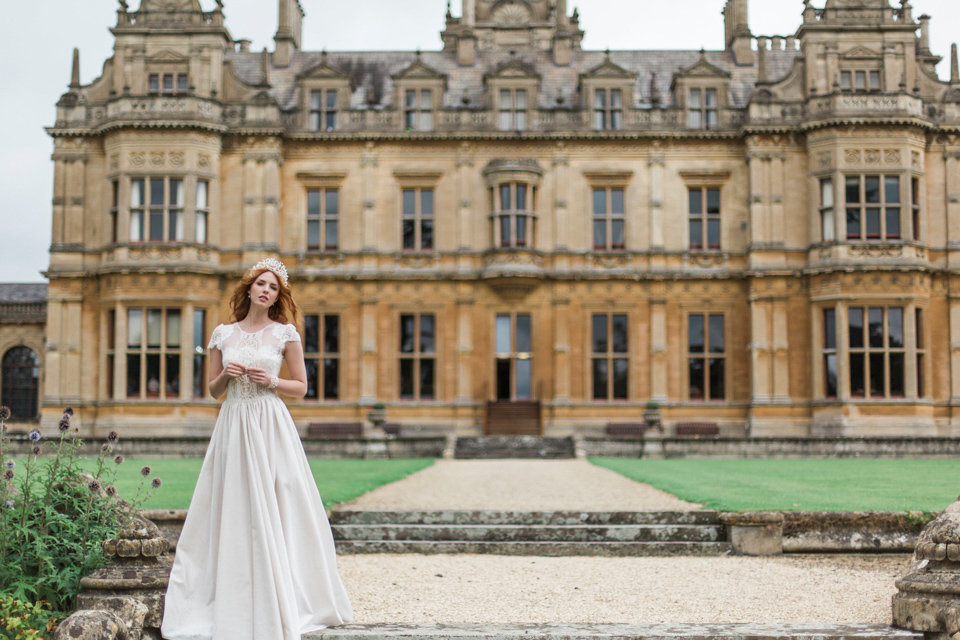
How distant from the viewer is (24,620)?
17.5 feet

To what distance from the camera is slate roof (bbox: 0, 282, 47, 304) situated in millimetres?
34469

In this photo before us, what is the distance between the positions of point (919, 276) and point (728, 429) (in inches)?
282

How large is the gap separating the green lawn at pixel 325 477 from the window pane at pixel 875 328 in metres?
13.7

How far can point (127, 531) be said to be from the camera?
6.00 metres

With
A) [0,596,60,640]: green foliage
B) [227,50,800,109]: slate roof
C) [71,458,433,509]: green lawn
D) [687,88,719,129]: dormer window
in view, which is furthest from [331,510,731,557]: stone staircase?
[687,88,719,129]: dormer window

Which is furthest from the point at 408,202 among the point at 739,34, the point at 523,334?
the point at 739,34

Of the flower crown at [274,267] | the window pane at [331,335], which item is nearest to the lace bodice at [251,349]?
the flower crown at [274,267]

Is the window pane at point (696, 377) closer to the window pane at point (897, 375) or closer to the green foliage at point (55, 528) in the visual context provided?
the window pane at point (897, 375)

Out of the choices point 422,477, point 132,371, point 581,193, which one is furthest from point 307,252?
point 422,477

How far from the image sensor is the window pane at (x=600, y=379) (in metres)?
29.0

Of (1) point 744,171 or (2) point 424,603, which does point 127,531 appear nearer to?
(2) point 424,603

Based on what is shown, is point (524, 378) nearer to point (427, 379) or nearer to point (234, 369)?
point (427, 379)

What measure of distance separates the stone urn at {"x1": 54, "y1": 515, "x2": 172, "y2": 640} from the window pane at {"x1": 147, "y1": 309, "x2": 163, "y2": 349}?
74.9 feet

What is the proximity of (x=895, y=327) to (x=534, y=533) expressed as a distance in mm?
20713
